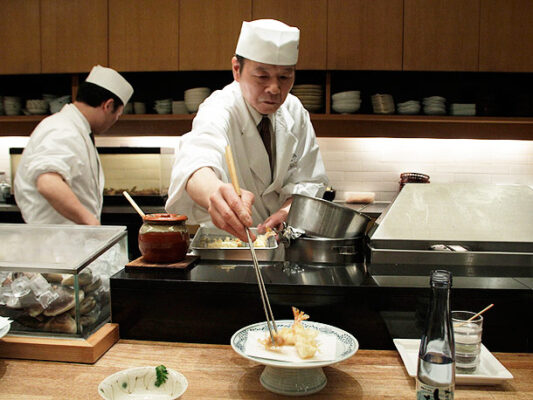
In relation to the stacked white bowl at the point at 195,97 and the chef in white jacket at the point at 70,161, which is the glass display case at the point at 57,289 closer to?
the chef in white jacket at the point at 70,161

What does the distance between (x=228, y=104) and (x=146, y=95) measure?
2.55 meters

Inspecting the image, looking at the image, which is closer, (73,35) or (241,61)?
(241,61)

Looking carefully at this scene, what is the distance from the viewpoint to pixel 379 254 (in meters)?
1.61

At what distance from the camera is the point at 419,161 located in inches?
170

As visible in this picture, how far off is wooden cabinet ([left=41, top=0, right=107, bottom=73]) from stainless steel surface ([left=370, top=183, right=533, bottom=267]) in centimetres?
337

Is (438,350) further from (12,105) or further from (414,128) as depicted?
(12,105)

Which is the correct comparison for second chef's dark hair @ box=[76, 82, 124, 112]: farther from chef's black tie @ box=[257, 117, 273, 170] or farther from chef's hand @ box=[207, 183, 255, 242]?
chef's hand @ box=[207, 183, 255, 242]

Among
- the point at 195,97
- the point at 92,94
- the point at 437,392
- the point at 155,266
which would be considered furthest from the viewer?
the point at 195,97

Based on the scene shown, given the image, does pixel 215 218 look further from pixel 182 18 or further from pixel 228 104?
pixel 182 18

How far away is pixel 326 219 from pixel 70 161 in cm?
175

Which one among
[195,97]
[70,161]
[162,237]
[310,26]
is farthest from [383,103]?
[162,237]

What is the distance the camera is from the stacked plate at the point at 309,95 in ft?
13.1

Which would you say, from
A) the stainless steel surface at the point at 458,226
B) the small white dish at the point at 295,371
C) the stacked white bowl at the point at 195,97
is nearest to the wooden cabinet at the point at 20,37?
the stacked white bowl at the point at 195,97

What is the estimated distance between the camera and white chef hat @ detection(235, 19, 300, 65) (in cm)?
199
